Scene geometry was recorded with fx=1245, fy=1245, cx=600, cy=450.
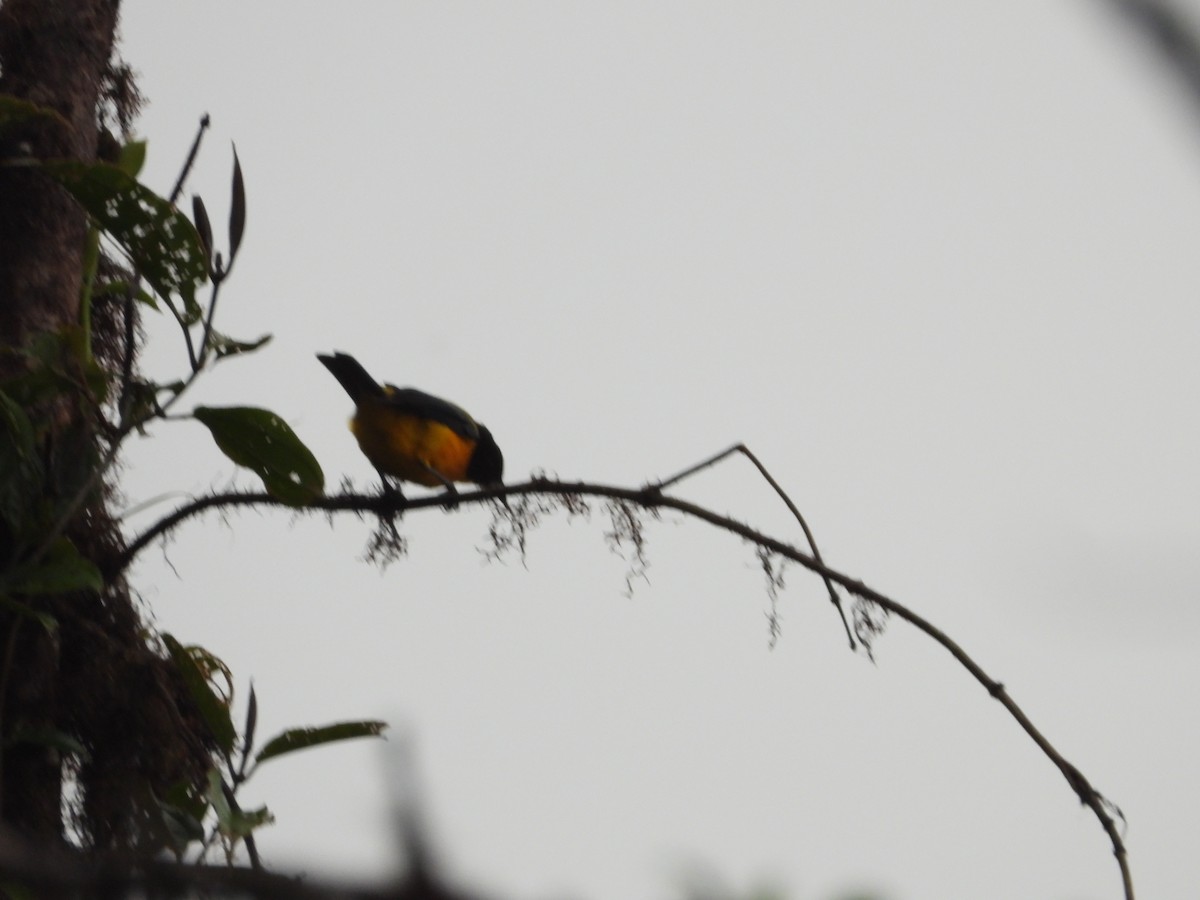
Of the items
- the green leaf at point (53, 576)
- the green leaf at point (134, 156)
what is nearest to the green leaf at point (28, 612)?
the green leaf at point (53, 576)

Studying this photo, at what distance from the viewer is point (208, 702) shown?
291cm

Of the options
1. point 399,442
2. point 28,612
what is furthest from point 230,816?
point 399,442

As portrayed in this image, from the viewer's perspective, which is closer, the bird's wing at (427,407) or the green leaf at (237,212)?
the green leaf at (237,212)

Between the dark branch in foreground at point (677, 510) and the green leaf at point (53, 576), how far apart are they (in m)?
0.25

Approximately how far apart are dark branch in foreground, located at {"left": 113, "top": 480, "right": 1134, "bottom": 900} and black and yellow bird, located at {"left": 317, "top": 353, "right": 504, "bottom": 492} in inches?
76.6

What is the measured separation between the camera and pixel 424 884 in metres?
0.34

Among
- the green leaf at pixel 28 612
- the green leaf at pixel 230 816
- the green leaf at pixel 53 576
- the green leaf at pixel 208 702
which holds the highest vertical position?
the green leaf at pixel 53 576

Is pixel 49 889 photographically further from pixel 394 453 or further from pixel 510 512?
pixel 394 453

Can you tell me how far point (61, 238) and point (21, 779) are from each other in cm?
142

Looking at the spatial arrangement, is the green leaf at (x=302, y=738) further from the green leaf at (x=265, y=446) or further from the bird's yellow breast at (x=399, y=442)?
the bird's yellow breast at (x=399, y=442)

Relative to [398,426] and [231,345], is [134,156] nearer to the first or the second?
[231,345]

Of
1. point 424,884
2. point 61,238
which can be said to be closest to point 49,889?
point 424,884

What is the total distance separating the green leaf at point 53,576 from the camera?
2635mm

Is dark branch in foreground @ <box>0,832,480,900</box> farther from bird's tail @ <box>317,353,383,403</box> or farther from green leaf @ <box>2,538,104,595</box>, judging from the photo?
bird's tail @ <box>317,353,383,403</box>
